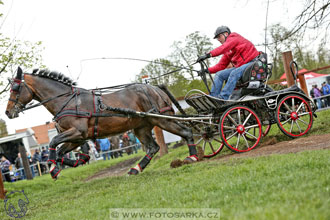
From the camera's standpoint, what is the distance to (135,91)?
8.79 metres

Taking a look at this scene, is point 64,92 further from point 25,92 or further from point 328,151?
point 328,151

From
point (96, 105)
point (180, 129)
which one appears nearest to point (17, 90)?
point (96, 105)

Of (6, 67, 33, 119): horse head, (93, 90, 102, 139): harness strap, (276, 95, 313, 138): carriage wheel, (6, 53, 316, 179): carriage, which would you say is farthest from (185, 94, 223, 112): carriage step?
(6, 67, 33, 119): horse head

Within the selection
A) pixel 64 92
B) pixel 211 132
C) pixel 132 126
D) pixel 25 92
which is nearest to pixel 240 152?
pixel 211 132

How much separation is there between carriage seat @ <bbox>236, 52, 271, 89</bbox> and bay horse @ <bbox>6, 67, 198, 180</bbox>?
6.29 ft

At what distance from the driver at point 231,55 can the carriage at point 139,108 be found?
0.17m

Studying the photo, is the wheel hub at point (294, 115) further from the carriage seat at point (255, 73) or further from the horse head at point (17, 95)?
the horse head at point (17, 95)

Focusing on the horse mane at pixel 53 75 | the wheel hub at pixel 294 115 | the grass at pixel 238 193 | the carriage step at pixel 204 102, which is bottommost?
the grass at pixel 238 193

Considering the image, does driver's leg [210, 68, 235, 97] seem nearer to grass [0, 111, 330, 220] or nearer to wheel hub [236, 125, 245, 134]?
wheel hub [236, 125, 245, 134]

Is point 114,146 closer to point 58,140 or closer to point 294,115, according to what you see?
point 58,140

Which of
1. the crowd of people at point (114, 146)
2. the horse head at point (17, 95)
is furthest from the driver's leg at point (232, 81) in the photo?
the crowd of people at point (114, 146)

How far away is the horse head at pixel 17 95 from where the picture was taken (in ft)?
27.1

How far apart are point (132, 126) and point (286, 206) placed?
5556 mm

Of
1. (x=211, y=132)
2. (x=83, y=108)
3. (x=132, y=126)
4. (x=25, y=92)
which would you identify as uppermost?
(x=25, y=92)
